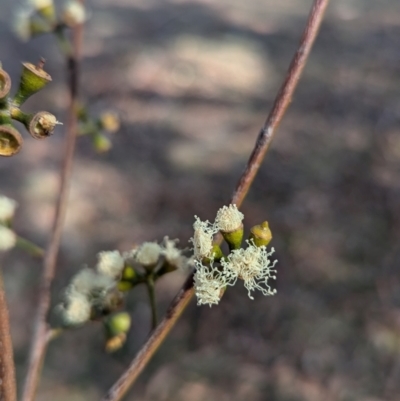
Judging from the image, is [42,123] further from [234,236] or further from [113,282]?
[113,282]

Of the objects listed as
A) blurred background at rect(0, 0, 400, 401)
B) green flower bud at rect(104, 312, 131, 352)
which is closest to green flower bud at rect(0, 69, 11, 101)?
green flower bud at rect(104, 312, 131, 352)

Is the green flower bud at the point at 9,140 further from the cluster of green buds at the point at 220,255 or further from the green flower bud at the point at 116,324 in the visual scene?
the green flower bud at the point at 116,324

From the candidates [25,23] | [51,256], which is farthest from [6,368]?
[25,23]

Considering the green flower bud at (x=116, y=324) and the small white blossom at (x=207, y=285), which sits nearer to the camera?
the small white blossom at (x=207, y=285)

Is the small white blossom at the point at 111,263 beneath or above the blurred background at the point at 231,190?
beneath

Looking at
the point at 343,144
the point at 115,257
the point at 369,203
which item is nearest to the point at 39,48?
the point at 343,144

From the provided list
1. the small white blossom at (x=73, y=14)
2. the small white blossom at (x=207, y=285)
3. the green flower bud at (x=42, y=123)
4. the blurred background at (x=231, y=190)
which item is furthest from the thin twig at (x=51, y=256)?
the blurred background at (x=231, y=190)
